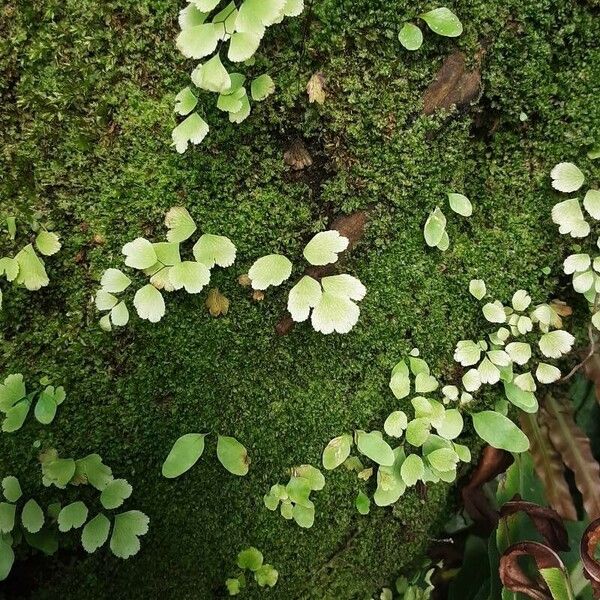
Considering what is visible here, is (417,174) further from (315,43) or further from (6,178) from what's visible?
(6,178)

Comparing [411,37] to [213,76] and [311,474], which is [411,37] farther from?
Result: [311,474]

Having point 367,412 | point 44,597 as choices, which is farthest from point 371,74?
point 44,597

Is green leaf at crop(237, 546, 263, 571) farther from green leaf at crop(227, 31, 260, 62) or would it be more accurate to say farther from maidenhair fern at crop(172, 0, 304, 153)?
green leaf at crop(227, 31, 260, 62)


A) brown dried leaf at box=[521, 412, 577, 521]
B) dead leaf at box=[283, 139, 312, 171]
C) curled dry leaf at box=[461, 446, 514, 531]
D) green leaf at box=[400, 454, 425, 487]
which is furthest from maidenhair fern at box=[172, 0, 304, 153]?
brown dried leaf at box=[521, 412, 577, 521]

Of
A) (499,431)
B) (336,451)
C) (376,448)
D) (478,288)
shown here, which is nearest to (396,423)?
(376,448)

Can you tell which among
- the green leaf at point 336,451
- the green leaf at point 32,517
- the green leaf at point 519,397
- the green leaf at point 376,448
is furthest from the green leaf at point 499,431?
the green leaf at point 32,517

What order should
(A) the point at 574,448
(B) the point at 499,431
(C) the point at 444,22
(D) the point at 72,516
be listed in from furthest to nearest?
(A) the point at 574,448
(B) the point at 499,431
(D) the point at 72,516
(C) the point at 444,22

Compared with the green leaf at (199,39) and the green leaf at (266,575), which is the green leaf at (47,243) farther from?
the green leaf at (266,575)
